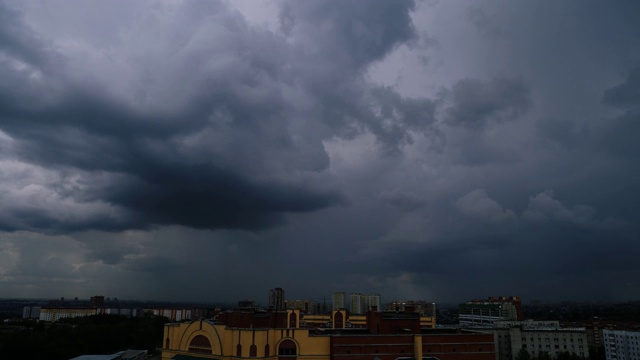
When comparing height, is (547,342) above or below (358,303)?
below

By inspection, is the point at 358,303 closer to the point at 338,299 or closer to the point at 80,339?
the point at 338,299

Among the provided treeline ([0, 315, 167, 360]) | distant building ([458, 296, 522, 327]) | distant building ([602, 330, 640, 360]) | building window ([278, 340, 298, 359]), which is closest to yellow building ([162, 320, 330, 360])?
building window ([278, 340, 298, 359])

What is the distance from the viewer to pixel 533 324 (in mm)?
89500

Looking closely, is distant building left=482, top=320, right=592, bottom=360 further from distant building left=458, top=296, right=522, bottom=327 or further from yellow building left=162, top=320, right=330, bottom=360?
yellow building left=162, top=320, right=330, bottom=360

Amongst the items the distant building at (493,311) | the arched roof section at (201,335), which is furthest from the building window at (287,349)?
the distant building at (493,311)

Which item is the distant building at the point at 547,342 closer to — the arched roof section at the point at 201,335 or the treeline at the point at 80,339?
the arched roof section at the point at 201,335

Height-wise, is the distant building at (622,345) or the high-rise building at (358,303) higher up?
the high-rise building at (358,303)

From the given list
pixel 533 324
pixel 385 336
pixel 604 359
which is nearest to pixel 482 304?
pixel 533 324

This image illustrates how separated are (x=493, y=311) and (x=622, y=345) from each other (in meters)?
48.3

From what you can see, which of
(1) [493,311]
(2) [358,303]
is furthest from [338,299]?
(1) [493,311]

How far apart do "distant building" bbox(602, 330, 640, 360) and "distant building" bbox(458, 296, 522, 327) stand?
38.1 meters

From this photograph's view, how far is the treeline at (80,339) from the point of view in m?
61.3

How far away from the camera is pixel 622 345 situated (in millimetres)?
67938

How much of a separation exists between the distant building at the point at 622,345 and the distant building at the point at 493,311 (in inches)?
1498
